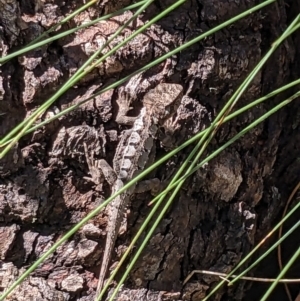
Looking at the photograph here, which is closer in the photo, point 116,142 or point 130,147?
point 116,142

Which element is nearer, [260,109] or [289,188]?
[260,109]

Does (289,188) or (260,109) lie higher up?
(260,109)

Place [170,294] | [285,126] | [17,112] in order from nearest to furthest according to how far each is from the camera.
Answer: [17,112]
[170,294]
[285,126]

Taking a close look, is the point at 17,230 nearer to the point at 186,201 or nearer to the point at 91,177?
the point at 91,177

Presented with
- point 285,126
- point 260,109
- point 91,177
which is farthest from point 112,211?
point 285,126

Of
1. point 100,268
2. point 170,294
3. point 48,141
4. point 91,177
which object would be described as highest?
point 48,141
